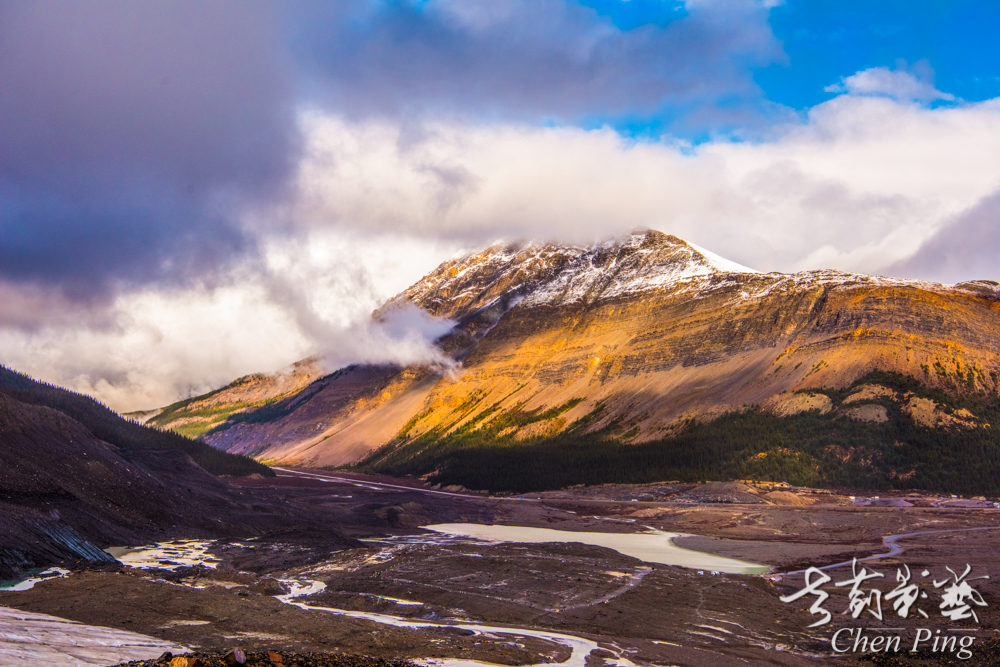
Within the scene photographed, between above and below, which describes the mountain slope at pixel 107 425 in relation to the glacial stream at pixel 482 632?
above

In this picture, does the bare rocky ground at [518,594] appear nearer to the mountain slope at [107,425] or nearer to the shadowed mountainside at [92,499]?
the shadowed mountainside at [92,499]

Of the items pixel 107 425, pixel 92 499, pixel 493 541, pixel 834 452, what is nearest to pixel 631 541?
pixel 493 541

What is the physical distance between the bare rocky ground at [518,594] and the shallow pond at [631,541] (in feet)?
15.8

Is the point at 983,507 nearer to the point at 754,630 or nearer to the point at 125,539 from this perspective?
the point at 754,630

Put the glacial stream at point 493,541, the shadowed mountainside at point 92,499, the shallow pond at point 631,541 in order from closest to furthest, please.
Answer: the glacial stream at point 493,541 → the shadowed mountainside at point 92,499 → the shallow pond at point 631,541

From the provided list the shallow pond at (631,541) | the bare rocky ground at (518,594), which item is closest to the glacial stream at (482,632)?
the bare rocky ground at (518,594)

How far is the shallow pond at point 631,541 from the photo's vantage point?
80.1 m

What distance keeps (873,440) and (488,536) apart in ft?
325

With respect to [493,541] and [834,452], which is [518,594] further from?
[834,452]

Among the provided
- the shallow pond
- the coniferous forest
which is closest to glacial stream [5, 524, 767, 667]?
the shallow pond

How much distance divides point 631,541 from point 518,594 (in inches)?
2022

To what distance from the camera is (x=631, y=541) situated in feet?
342

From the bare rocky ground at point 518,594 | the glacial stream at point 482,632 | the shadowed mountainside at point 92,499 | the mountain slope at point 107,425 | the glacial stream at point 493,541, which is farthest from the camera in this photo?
the mountain slope at point 107,425

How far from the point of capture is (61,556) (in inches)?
2092
